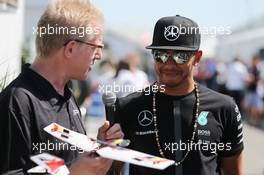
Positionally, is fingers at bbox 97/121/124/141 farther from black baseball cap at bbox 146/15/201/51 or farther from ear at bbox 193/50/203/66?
ear at bbox 193/50/203/66

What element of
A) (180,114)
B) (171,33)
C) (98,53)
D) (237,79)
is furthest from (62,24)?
(237,79)

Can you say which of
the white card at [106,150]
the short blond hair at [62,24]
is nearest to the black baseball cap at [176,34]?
the short blond hair at [62,24]

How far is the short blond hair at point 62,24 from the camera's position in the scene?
93.6 inches

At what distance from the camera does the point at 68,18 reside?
2375 millimetres

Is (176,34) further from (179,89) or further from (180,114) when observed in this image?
(180,114)

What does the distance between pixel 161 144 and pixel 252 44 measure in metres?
17.3

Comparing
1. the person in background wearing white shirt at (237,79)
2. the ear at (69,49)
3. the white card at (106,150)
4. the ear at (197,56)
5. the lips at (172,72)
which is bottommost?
the person in background wearing white shirt at (237,79)

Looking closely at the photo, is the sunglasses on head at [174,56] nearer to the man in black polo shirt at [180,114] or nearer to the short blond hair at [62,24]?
the man in black polo shirt at [180,114]

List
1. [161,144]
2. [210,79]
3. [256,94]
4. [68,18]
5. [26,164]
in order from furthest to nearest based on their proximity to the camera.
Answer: [210,79], [256,94], [161,144], [68,18], [26,164]

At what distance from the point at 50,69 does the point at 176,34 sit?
3.04ft

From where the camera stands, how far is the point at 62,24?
237 centimetres

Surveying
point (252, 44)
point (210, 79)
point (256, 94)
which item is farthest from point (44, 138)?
point (252, 44)

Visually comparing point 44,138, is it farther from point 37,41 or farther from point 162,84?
point 162,84

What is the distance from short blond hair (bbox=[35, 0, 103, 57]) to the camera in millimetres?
2377
